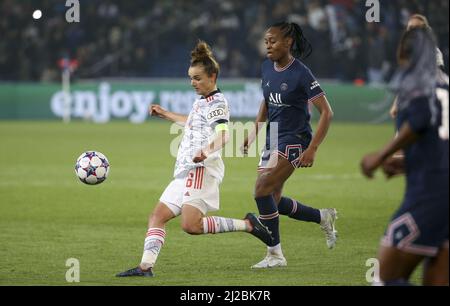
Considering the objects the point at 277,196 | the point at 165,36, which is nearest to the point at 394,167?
the point at 277,196

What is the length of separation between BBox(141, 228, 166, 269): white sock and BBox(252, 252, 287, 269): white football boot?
1068mm

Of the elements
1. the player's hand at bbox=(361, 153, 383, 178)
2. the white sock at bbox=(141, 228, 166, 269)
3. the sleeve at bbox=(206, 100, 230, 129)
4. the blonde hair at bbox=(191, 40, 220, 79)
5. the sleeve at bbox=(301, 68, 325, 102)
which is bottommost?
the white sock at bbox=(141, 228, 166, 269)

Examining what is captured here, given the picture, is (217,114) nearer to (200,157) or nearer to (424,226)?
(200,157)

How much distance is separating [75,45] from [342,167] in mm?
17051

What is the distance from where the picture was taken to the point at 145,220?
1248 centimetres

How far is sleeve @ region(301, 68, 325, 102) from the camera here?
29.3 feet

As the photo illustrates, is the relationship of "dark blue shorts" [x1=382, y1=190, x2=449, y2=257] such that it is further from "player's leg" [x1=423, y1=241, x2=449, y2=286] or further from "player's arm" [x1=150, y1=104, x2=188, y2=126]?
"player's arm" [x1=150, y1=104, x2=188, y2=126]

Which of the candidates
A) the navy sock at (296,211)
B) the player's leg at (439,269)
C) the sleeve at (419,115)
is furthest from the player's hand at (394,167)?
the navy sock at (296,211)

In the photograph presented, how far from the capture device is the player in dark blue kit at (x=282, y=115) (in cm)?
905

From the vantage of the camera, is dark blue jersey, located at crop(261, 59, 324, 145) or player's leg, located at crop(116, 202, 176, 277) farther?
dark blue jersey, located at crop(261, 59, 324, 145)

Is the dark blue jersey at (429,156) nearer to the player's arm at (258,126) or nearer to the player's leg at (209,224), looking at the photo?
the player's leg at (209,224)

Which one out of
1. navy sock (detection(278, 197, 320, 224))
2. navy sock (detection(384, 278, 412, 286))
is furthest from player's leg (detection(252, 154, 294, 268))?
navy sock (detection(384, 278, 412, 286))
